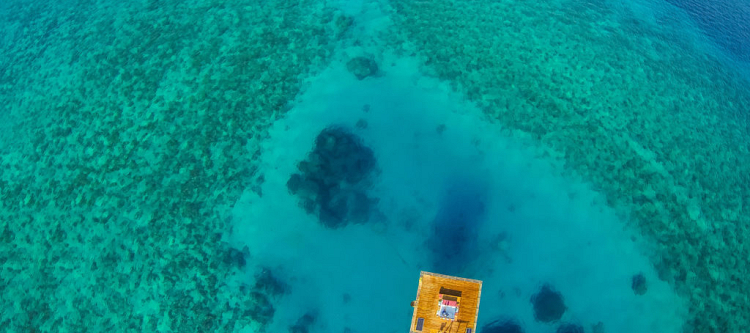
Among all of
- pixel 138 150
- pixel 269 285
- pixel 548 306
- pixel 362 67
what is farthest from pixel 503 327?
pixel 138 150

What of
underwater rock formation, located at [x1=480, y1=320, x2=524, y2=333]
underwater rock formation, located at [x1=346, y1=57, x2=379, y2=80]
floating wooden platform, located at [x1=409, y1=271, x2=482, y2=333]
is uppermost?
underwater rock formation, located at [x1=346, y1=57, x2=379, y2=80]

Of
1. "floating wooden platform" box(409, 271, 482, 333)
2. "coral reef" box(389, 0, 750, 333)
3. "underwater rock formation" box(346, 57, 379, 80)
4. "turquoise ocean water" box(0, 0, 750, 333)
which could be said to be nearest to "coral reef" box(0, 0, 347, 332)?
"turquoise ocean water" box(0, 0, 750, 333)

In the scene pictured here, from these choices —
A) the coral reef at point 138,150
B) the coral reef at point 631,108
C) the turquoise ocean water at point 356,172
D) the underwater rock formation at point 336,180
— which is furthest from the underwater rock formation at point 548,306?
the coral reef at point 138,150

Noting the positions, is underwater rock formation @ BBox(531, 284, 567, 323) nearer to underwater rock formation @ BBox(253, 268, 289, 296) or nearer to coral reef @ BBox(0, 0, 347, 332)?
underwater rock formation @ BBox(253, 268, 289, 296)

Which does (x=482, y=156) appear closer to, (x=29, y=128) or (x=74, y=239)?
(x=74, y=239)

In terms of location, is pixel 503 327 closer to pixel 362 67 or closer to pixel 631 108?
pixel 631 108

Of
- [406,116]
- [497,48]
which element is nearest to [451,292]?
[406,116]
